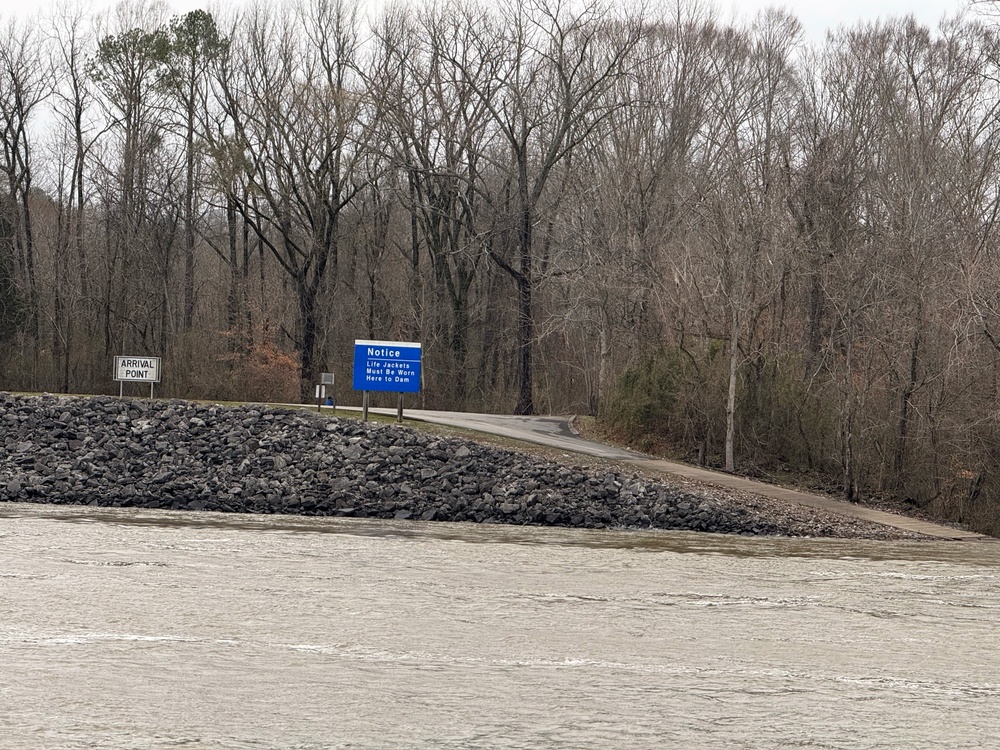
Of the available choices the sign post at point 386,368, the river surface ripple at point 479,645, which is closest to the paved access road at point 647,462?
the sign post at point 386,368

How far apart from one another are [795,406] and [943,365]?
16.7 ft

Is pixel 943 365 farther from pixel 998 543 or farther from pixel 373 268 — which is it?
pixel 373 268

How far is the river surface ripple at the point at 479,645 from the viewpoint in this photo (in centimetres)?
817

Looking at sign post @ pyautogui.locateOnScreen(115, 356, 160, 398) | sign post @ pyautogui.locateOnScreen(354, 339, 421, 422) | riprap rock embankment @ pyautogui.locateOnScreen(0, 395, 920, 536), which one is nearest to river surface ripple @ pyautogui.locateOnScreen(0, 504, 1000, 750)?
riprap rock embankment @ pyautogui.locateOnScreen(0, 395, 920, 536)

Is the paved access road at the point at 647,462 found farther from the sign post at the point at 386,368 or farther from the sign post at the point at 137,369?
the sign post at the point at 137,369

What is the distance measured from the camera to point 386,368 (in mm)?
28547

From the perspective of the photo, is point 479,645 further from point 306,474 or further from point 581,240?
point 581,240

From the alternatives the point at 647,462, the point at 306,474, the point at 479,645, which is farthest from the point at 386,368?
the point at 479,645

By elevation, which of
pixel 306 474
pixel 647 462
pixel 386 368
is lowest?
pixel 306 474

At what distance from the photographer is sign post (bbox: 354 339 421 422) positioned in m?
28.4

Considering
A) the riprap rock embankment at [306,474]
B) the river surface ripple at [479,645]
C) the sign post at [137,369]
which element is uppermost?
the sign post at [137,369]

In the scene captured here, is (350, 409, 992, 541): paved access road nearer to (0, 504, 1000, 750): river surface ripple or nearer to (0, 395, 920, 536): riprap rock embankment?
(0, 395, 920, 536): riprap rock embankment

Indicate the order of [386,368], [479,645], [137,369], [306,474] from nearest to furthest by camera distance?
[479,645]
[306,474]
[386,368]
[137,369]

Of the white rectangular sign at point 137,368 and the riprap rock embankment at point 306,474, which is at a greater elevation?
the white rectangular sign at point 137,368
